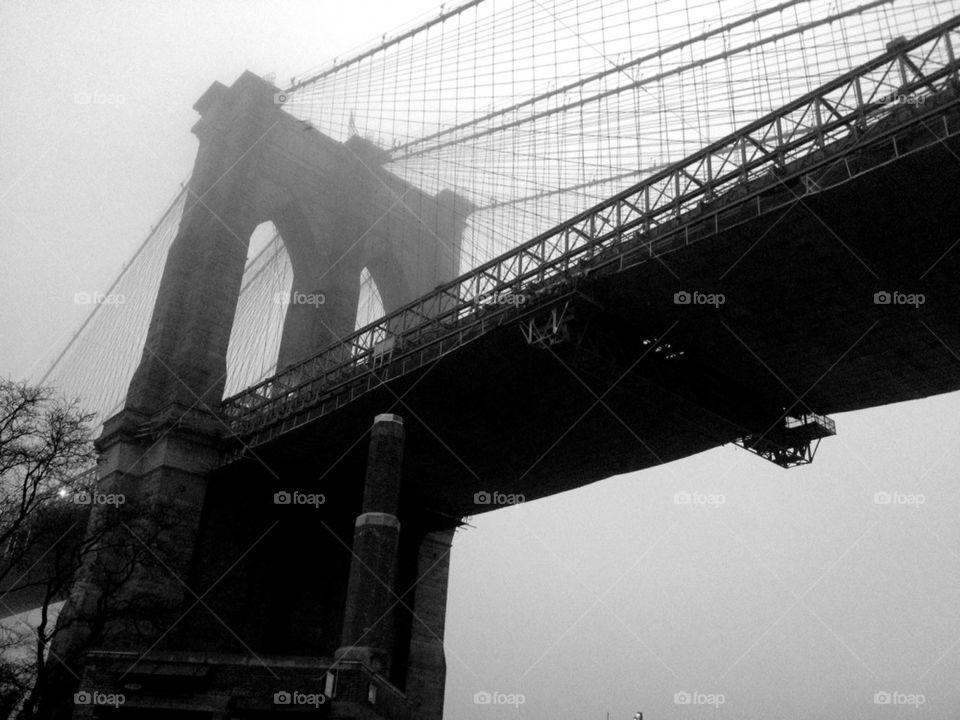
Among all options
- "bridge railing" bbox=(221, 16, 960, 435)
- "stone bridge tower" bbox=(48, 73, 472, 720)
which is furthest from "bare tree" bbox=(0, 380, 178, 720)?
"bridge railing" bbox=(221, 16, 960, 435)

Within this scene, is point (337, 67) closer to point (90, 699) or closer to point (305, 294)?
point (305, 294)

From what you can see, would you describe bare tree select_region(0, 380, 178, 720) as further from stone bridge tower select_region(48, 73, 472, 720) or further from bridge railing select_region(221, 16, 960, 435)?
bridge railing select_region(221, 16, 960, 435)

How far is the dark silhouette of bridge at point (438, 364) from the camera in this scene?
66.5 feet

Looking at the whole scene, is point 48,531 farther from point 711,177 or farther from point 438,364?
point 711,177

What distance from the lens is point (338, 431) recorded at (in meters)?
33.1

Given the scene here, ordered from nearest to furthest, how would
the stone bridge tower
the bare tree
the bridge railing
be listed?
1. the bridge railing
2. the bare tree
3. the stone bridge tower

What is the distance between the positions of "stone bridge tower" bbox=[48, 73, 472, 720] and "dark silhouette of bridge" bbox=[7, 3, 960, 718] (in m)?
0.11

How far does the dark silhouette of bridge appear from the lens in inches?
798

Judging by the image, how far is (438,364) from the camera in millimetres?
27562

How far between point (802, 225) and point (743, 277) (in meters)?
2.65

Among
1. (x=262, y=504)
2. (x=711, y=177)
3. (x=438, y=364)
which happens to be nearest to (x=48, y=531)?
(x=438, y=364)

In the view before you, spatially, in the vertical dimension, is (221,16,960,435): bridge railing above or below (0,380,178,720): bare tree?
above

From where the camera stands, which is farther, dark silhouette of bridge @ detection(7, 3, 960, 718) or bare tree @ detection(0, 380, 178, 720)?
bare tree @ detection(0, 380, 178, 720)

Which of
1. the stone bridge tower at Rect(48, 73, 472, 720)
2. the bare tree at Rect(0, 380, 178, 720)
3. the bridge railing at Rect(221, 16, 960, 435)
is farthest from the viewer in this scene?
the stone bridge tower at Rect(48, 73, 472, 720)
